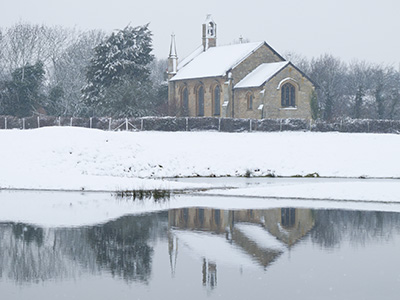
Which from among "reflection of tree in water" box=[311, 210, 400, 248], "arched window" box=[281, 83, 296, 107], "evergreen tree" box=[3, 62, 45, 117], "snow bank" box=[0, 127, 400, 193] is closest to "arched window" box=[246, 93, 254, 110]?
"arched window" box=[281, 83, 296, 107]

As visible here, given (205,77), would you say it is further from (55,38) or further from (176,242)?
(176,242)

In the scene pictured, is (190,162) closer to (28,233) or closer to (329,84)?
(28,233)

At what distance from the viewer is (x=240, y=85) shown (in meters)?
67.7

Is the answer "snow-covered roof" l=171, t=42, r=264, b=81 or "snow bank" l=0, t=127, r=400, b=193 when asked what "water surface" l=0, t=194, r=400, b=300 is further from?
"snow-covered roof" l=171, t=42, r=264, b=81

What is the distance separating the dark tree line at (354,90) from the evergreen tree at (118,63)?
16.5m

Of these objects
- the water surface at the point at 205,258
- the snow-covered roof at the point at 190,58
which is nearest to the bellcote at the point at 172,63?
the snow-covered roof at the point at 190,58

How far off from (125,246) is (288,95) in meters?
53.1

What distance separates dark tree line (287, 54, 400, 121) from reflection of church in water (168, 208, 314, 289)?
48762 millimetres

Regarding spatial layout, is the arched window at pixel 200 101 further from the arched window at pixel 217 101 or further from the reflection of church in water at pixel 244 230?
the reflection of church in water at pixel 244 230

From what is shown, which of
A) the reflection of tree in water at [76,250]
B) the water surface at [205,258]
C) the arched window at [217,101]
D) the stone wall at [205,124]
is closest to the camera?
the water surface at [205,258]

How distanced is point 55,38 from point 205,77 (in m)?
29.2

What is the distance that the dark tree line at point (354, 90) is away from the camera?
87375 millimetres

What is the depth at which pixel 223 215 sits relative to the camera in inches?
768

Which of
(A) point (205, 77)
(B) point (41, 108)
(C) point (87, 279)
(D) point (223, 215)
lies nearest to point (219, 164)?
(D) point (223, 215)
